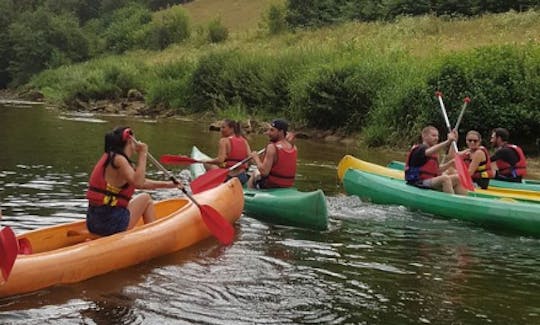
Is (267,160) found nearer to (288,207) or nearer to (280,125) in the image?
(280,125)

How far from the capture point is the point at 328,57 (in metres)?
21.8

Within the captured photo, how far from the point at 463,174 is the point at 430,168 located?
1.84 feet

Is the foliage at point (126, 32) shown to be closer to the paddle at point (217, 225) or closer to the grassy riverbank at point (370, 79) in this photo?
the grassy riverbank at point (370, 79)

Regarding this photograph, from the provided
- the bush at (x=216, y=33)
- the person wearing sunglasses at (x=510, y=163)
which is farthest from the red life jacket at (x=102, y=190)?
the bush at (x=216, y=33)

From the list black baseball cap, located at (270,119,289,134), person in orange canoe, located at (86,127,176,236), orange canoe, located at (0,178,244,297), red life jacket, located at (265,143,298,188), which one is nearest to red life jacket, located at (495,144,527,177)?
red life jacket, located at (265,143,298,188)

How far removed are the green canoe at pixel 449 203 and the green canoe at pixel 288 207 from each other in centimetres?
159

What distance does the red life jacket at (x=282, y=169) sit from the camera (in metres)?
8.57

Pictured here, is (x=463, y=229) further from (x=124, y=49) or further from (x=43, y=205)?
(x=124, y=49)

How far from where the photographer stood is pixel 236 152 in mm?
9312

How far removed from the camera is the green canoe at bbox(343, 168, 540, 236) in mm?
7965

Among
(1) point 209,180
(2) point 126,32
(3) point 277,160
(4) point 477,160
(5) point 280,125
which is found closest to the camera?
(5) point 280,125

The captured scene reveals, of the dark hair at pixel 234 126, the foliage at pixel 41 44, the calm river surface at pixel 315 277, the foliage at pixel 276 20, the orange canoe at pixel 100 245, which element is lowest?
the calm river surface at pixel 315 277

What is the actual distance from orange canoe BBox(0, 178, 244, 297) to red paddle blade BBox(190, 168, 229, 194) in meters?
0.75

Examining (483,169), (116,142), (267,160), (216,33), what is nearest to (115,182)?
(116,142)
